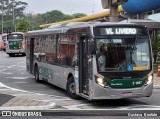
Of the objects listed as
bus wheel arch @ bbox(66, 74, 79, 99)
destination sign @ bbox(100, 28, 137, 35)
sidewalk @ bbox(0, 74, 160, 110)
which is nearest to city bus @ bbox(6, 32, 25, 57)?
sidewalk @ bbox(0, 74, 160, 110)

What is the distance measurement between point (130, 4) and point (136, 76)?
48400 mm

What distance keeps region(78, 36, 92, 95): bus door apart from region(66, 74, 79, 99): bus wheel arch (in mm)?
956

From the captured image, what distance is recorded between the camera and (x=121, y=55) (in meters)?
13.0

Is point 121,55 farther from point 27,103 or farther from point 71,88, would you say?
point 27,103

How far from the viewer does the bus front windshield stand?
12848mm

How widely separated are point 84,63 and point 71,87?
158cm

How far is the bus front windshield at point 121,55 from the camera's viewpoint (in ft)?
42.2

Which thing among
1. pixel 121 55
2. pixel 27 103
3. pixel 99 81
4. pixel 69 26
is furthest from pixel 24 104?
pixel 69 26

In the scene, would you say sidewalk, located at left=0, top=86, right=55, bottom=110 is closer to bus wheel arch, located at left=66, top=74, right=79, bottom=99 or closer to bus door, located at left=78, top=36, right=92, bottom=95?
bus door, located at left=78, top=36, right=92, bottom=95

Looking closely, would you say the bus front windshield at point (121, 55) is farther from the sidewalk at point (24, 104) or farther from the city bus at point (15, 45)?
the city bus at point (15, 45)

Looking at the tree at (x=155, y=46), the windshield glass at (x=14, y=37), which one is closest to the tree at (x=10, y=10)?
the windshield glass at (x=14, y=37)

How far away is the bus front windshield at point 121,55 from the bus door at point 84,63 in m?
0.58

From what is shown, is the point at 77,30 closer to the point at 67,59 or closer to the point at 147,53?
the point at 67,59

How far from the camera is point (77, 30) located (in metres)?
14.5
